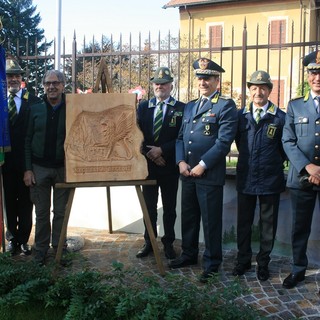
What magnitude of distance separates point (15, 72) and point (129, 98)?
1.51 meters

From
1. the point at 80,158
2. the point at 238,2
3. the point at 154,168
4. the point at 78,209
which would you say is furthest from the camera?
the point at 238,2

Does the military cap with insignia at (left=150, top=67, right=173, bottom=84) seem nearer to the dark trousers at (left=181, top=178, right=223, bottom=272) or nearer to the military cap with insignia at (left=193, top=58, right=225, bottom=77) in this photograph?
the military cap with insignia at (left=193, top=58, right=225, bottom=77)

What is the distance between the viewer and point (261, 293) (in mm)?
3914

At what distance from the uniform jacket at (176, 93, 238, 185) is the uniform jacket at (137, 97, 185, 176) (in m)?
0.37

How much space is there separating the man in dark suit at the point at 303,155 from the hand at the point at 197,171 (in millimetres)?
756

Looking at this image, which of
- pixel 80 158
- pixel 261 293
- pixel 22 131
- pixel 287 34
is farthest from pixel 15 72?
pixel 287 34

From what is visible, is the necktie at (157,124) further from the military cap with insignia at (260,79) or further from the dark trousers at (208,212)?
the military cap with insignia at (260,79)

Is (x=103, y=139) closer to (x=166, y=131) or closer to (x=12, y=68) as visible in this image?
(x=166, y=131)

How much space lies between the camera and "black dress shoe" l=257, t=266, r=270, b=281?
13.8ft

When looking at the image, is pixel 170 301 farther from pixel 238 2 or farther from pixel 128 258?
pixel 238 2

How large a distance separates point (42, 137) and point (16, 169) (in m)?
0.70

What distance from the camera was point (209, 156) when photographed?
4051 mm

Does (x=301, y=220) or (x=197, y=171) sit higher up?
(x=197, y=171)

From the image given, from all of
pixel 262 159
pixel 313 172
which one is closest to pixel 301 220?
pixel 313 172
